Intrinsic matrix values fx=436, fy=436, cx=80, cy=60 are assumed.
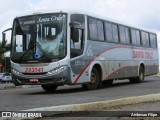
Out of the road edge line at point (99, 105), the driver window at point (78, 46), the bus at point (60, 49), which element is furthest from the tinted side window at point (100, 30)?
the road edge line at point (99, 105)

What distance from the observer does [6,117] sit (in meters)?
8.57

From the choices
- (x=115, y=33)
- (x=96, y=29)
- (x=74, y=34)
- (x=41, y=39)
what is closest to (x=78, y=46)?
(x=74, y=34)

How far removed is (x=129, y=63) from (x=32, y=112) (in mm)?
15723

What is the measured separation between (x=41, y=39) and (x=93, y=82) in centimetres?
364

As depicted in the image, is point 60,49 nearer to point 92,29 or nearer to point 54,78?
point 54,78

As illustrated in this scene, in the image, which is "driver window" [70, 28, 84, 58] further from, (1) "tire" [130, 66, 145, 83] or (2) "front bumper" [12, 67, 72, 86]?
(1) "tire" [130, 66, 145, 83]

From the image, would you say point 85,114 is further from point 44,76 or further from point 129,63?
point 129,63

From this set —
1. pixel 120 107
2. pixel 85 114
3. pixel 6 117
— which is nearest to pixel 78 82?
pixel 120 107

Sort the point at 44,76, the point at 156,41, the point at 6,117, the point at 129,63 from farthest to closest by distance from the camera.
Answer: the point at 156,41 < the point at 129,63 < the point at 44,76 < the point at 6,117

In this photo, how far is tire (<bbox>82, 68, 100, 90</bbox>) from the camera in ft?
63.8

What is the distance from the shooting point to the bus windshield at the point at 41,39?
1720 centimetres

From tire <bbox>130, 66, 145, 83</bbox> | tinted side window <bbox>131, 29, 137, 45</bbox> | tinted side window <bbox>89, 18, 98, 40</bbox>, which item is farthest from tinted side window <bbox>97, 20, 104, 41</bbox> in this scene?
tire <bbox>130, 66, 145, 83</bbox>

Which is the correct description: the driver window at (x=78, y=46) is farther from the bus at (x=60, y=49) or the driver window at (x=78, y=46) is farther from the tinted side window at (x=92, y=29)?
the tinted side window at (x=92, y=29)

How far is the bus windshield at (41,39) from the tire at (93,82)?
110 inches
